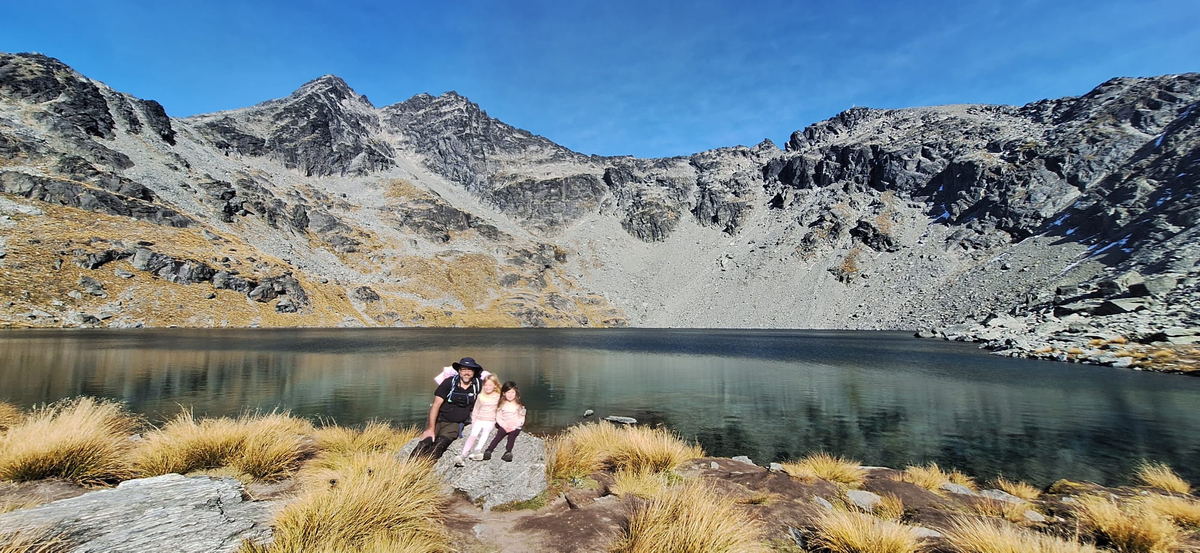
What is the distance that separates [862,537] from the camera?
277 inches

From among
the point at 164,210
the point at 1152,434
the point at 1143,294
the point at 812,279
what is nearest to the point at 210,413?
the point at 1152,434

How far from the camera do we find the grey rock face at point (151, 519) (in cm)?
496

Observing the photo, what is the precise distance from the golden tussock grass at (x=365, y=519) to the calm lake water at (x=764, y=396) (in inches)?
544

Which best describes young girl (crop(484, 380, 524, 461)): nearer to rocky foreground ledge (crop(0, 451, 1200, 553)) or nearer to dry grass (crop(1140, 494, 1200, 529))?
rocky foreground ledge (crop(0, 451, 1200, 553))

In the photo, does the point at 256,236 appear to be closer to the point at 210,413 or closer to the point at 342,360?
the point at 342,360

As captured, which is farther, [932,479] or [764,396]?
[764,396]

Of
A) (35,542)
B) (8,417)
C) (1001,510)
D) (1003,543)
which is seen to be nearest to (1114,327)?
(1001,510)

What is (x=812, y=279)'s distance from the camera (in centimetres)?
14538

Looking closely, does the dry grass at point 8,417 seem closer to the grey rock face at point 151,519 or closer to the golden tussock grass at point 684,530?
the grey rock face at point 151,519

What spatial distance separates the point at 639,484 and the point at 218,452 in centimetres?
815

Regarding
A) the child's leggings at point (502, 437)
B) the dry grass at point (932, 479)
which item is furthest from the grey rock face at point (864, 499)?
the child's leggings at point (502, 437)

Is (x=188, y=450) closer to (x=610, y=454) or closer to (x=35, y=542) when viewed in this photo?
(x=35, y=542)

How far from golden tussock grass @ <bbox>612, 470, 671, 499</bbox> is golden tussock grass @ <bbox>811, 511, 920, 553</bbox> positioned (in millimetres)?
2703

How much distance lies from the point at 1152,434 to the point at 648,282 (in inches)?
5733
